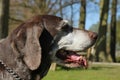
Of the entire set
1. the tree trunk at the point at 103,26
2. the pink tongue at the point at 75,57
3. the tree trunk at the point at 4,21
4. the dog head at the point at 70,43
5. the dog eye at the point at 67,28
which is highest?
the dog eye at the point at 67,28

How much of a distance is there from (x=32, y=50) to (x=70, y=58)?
73 cm

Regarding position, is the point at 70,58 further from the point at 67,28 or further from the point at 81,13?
the point at 81,13

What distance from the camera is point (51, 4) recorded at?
3644 cm

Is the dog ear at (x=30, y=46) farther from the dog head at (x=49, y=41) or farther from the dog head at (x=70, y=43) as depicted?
the dog head at (x=70, y=43)

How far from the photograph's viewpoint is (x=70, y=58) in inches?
227

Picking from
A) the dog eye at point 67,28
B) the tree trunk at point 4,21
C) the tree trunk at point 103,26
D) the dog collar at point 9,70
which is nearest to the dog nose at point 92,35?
the dog eye at point 67,28

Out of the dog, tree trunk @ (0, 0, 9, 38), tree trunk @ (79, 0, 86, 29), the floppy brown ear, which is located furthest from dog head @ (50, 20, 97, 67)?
tree trunk @ (79, 0, 86, 29)

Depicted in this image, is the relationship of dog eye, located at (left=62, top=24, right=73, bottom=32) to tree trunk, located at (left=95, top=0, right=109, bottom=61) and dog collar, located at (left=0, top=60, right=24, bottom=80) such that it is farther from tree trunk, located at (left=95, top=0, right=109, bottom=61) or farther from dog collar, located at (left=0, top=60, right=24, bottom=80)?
tree trunk, located at (left=95, top=0, right=109, bottom=61)

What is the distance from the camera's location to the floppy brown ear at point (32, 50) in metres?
5.21

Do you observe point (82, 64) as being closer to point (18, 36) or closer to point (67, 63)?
point (67, 63)

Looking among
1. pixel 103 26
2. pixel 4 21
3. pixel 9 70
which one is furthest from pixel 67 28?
pixel 103 26

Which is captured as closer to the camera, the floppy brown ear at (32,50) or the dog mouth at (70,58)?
the floppy brown ear at (32,50)

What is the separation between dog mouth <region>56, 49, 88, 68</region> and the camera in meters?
5.74

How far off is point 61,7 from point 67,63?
31792 mm
